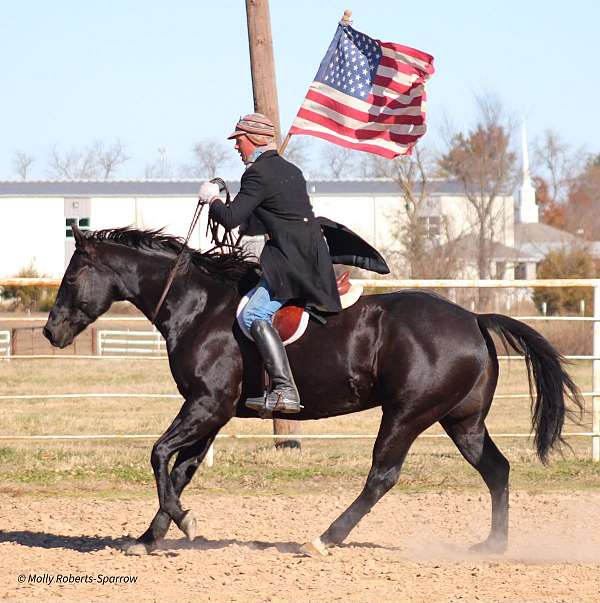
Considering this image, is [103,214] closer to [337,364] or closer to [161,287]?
[161,287]

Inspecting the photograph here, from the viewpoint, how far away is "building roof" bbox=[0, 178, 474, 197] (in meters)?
61.7

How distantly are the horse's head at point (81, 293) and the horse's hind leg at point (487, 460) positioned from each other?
7.68 feet

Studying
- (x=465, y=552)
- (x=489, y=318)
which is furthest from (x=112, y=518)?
(x=489, y=318)

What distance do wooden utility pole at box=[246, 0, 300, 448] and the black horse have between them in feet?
14.9

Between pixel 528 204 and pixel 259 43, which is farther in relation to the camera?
pixel 528 204

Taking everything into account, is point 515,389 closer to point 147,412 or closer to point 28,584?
point 147,412

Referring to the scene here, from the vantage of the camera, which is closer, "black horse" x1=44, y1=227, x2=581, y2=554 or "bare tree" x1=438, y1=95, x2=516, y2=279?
"black horse" x1=44, y1=227, x2=581, y2=554

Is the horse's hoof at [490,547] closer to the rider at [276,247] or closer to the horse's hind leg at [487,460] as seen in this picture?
the horse's hind leg at [487,460]

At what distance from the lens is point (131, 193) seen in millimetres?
62688

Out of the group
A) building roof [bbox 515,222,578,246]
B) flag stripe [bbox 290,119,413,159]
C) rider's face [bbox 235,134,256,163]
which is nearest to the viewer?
rider's face [bbox 235,134,256,163]

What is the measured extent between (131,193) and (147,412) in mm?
45665

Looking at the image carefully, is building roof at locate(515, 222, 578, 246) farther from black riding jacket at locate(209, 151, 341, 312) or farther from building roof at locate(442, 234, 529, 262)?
black riding jacket at locate(209, 151, 341, 312)

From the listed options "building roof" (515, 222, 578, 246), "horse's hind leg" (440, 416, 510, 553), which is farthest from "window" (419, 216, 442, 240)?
"horse's hind leg" (440, 416, 510, 553)

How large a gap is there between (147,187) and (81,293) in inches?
2303
